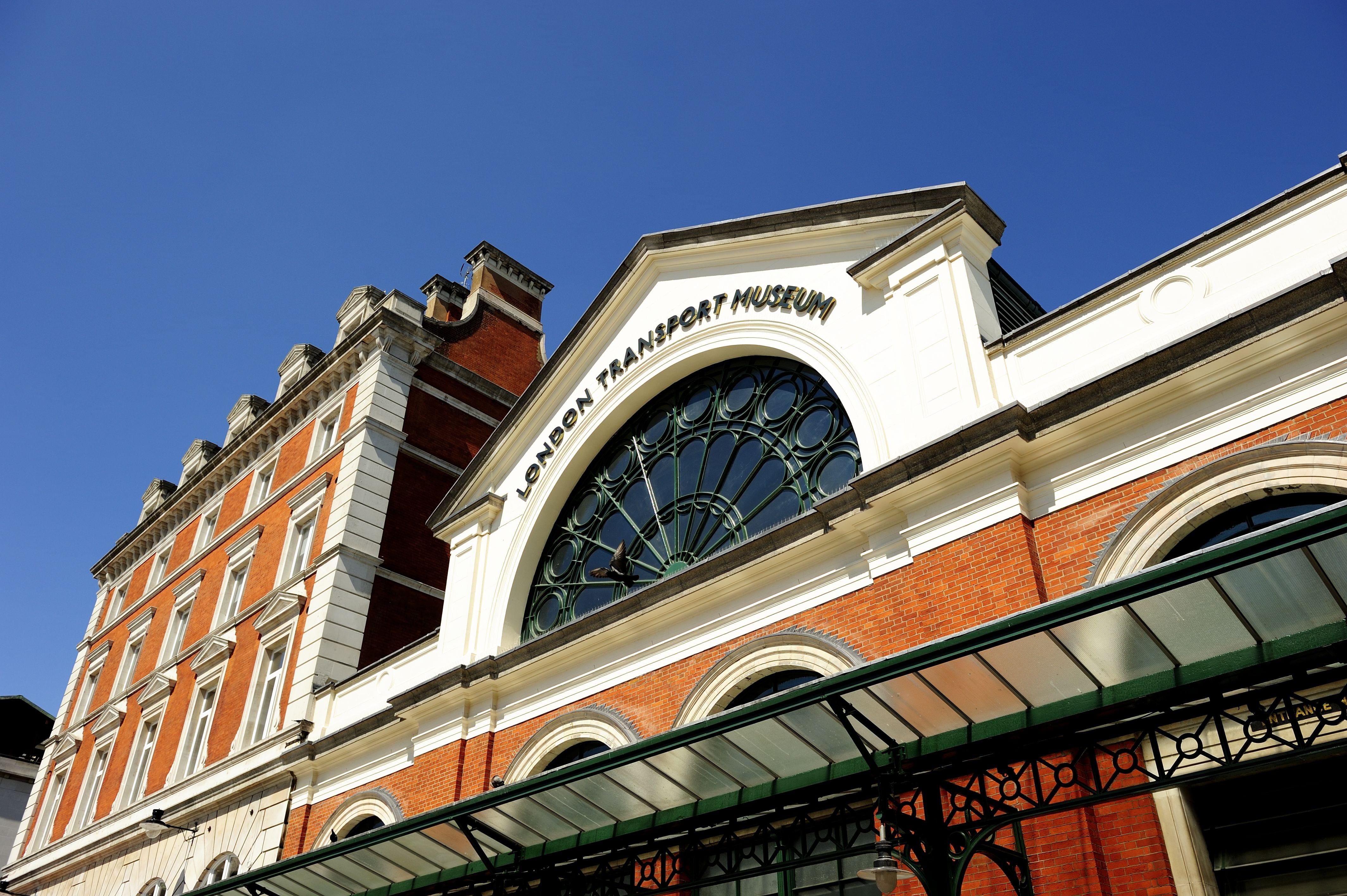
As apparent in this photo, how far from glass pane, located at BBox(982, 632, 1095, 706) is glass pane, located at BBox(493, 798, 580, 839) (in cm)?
531

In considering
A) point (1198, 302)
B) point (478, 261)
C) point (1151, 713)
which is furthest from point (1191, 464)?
point (478, 261)

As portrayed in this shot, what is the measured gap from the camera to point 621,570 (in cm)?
1511

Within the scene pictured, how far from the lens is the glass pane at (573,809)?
10.7 m

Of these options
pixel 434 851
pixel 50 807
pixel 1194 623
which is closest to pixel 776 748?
pixel 1194 623

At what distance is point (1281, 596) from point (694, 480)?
880cm

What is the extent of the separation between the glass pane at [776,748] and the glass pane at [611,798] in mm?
1650

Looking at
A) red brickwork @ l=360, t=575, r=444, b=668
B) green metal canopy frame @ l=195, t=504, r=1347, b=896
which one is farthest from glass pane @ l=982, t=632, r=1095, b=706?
red brickwork @ l=360, t=575, r=444, b=668

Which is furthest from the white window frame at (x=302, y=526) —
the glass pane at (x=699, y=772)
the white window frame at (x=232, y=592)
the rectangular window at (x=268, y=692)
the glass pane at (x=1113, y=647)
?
the glass pane at (x=1113, y=647)

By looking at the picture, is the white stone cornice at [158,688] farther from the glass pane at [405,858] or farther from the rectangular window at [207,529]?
the glass pane at [405,858]

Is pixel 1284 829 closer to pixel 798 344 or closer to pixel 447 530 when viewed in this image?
pixel 798 344

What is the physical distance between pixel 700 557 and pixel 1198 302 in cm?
699

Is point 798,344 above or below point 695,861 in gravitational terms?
above

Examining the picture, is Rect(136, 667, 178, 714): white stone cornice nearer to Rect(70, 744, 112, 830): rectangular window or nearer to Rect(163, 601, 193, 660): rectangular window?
A: Rect(163, 601, 193, 660): rectangular window

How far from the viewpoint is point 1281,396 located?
9.28m
